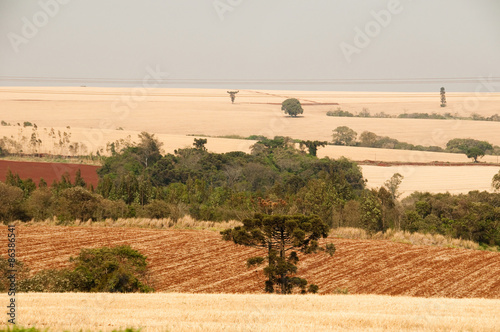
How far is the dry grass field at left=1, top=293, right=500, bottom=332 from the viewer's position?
14031 millimetres

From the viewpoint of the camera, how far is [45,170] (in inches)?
3201

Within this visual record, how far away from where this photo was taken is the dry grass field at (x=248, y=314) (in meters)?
14.0

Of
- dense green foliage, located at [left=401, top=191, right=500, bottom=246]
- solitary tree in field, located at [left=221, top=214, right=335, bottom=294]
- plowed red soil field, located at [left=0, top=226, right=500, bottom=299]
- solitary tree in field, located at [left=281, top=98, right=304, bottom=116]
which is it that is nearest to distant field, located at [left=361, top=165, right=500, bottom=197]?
dense green foliage, located at [left=401, top=191, right=500, bottom=246]

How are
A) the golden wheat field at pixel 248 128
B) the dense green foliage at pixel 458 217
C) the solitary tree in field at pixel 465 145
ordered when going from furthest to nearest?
the solitary tree in field at pixel 465 145 < the golden wheat field at pixel 248 128 < the dense green foliage at pixel 458 217

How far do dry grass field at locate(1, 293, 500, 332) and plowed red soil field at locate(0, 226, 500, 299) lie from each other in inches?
408

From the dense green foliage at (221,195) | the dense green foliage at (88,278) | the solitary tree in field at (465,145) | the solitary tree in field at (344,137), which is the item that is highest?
the solitary tree in field at (344,137)

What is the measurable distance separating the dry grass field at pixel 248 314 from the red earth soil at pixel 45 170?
57.9 m

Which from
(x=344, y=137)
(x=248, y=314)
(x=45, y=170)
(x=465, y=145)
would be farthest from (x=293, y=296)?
(x=344, y=137)

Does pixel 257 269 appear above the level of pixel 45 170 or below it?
below

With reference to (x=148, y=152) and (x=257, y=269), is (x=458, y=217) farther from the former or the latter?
(x=148, y=152)

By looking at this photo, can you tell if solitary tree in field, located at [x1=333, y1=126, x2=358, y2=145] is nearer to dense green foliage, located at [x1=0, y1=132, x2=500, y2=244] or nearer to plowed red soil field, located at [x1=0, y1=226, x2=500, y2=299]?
dense green foliage, located at [x1=0, y1=132, x2=500, y2=244]

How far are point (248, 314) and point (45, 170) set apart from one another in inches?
2780

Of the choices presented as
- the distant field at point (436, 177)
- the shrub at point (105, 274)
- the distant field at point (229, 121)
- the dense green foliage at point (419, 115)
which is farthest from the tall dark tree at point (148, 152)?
the dense green foliage at point (419, 115)

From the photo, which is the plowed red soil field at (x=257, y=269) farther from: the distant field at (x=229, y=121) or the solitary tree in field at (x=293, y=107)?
the solitary tree in field at (x=293, y=107)
